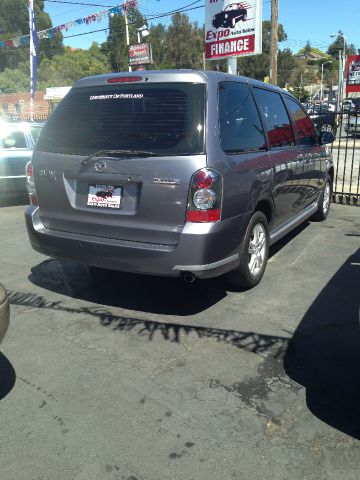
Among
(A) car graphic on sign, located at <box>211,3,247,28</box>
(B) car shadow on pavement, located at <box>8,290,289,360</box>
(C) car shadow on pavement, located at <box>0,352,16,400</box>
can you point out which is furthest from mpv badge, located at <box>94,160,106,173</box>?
(A) car graphic on sign, located at <box>211,3,247,28</box>

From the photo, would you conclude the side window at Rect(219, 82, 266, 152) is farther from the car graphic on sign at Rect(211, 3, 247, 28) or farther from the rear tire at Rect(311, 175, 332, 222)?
the car graphic on sign at Rect(211, 3, 247, 28)

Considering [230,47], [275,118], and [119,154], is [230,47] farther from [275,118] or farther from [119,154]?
[119,154]

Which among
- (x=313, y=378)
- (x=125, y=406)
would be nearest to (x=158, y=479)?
(x=125, y=406)

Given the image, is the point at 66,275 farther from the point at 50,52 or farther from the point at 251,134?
the point at 50,52

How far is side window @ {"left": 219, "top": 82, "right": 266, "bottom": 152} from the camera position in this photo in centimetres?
365

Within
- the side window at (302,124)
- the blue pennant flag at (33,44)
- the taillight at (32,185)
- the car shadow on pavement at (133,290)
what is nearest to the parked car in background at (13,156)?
the car shadow on pavement at (133,290)

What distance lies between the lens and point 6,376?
300 cm

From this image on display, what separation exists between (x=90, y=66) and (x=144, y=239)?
81853mm

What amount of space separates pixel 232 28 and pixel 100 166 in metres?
9.35

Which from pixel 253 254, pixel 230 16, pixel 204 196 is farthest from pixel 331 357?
pixel 230 16

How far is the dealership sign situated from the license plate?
355 inches

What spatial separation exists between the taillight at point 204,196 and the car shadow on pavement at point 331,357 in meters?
1.14

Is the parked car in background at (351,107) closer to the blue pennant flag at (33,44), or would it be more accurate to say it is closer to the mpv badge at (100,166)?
the mpv badge at (100,166)

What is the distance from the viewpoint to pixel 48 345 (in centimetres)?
339
